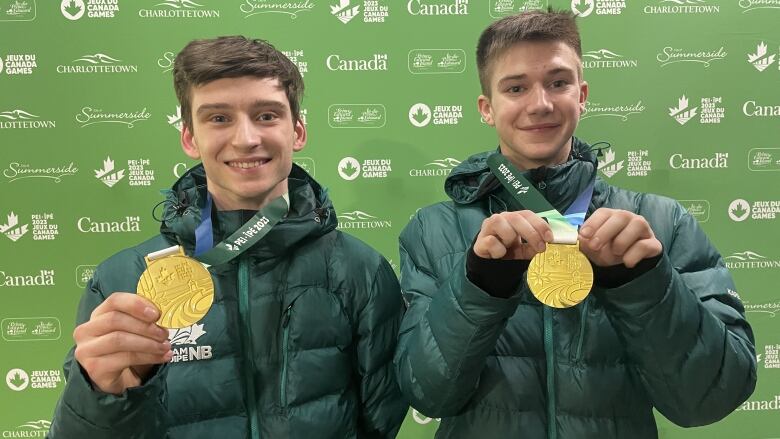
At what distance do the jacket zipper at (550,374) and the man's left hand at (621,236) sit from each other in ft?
0.84

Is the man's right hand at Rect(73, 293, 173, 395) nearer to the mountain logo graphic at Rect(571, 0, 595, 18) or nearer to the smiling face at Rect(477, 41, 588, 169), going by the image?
the smiling face at Rect(477, 41, 588, 169)

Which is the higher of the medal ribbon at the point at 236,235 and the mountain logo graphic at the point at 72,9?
the mountain logo graphic at the point at 72,9

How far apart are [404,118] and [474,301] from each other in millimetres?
1289

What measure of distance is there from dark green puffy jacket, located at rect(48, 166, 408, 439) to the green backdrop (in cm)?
92

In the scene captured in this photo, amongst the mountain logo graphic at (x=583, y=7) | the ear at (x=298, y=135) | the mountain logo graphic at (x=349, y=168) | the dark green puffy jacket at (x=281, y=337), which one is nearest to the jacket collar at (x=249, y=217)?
the dark green puffy jacket at (x=281, y=337)

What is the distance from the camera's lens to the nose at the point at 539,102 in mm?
1147

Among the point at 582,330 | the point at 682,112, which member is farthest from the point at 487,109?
the point at 682,112

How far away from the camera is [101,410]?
2.79 feet

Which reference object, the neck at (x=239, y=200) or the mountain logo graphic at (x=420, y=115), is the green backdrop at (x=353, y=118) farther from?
the neck at (x=239, y=200)

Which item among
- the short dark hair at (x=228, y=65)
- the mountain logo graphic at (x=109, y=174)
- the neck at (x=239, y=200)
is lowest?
the neck at (x=239, y=200)

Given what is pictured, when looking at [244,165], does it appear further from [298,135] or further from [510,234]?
[510,234]

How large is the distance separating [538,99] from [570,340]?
0.53 m

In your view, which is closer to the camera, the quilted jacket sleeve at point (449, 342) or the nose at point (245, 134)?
the quilted jacket sleeve at point (449, 342)

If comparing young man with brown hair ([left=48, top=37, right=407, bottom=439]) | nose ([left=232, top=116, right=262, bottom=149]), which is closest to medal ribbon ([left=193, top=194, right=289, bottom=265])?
young man with brown hair ([left=48, top=37, right=407, bottom=439])
